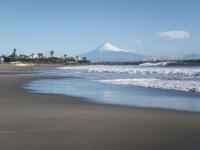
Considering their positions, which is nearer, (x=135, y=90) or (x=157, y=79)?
(x=135, y=90)

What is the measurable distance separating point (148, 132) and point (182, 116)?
2866mm

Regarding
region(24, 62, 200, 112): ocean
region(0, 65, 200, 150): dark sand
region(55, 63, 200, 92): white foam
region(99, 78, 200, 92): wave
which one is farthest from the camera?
region(55, 63, 200, 92): white foam

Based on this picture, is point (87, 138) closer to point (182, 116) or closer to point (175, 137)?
point (175, 137)

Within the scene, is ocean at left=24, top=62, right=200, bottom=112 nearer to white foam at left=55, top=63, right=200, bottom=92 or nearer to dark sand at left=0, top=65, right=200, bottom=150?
white foam at left=55, top=63, right=200, bottom=92

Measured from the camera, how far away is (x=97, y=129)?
9977mm

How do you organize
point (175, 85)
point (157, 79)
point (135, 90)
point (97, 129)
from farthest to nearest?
point (157, 79) → point (175, 85) → point (135, 90) → point (97, 129)

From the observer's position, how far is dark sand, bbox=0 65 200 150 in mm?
8258

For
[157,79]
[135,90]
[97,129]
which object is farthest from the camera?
[157,79]

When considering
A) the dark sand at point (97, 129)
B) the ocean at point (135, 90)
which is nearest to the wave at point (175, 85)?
the ocean at point (135, 90)

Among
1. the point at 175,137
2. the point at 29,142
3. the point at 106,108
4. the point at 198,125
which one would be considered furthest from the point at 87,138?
the point at 106,108

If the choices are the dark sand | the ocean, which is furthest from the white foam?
the dark sand

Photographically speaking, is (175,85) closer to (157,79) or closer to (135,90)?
(135,90)

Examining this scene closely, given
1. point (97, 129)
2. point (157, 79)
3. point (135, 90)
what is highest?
point (97, 129)

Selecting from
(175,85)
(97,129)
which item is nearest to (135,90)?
(175,85)
